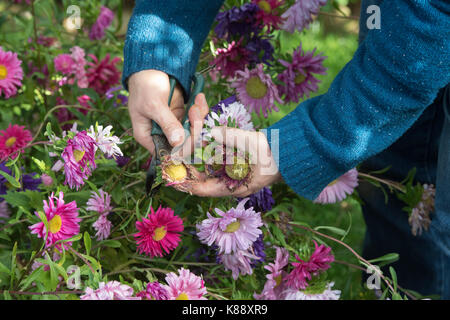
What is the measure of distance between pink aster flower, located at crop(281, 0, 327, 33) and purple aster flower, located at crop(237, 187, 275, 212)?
40 centimetres

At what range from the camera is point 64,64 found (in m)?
1.22

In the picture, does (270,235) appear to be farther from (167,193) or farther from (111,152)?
(111,152)

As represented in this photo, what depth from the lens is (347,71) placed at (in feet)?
2.60

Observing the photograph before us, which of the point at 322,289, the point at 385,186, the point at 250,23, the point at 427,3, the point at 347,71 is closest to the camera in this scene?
the point at 427,3

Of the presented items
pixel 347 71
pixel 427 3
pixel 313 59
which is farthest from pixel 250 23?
pixel 427 3

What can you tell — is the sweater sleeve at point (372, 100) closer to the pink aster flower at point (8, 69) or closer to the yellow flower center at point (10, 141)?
the yellow flower center at point (10, 141)

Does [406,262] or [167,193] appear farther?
[406,262]

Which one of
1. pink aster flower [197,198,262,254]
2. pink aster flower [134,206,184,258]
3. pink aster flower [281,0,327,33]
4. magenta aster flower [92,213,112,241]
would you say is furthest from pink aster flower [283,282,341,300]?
pink aster flower [281,0,327,33]

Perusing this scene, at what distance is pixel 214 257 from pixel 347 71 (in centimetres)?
46

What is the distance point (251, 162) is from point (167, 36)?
349mm

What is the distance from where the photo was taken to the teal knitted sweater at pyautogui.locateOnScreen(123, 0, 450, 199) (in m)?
0.70

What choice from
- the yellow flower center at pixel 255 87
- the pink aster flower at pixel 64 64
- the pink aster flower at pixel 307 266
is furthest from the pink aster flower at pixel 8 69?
the pink aster flower at pixel 307 266

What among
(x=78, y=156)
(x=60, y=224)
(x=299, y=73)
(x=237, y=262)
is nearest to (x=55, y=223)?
(x=60, y=224)

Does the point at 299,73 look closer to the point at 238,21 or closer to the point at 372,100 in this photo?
the point at 238,21
